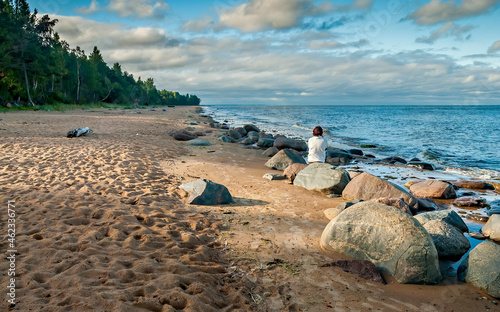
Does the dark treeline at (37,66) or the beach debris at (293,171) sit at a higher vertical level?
the dark treeline at (37,66)

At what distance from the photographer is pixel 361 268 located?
409cm

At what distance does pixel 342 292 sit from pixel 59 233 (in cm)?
414

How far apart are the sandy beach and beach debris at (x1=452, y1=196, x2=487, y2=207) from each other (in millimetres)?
3510

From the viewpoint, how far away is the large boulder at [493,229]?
5574mm

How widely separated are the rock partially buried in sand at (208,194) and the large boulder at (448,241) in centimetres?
418

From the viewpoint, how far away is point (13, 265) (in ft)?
10.8

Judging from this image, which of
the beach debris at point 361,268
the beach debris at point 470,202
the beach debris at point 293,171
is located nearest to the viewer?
the beach debris at point 361,268

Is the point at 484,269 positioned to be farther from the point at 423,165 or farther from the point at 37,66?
the point at 37,66

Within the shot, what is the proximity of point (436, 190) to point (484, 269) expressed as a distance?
498 cm

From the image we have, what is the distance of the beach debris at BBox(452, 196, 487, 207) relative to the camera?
7.65 metres

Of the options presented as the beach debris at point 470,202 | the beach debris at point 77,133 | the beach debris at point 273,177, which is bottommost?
the beach debris at point 470,202

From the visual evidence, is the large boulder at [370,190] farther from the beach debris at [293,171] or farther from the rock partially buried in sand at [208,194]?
the rock partially buried in sand at [208,194]

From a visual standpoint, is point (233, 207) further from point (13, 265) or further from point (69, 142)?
point (69, 142)

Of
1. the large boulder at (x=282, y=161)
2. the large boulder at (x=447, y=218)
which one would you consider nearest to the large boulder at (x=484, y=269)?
the large boulder at (x=447, y=218)
